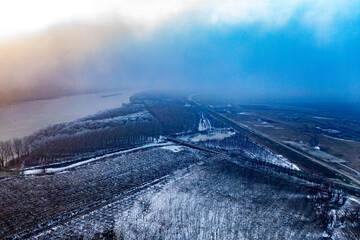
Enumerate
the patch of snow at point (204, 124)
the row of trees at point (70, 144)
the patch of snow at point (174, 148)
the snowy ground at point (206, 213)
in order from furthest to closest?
the patch of snow at point (204, 124), the patch of snow at point (174, 148), the row of trees at point (70, 144), the snowy ground at point (206, 213)

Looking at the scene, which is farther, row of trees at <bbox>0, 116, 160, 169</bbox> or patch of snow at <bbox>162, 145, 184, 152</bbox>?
patch of snow at <bbox>162, 145, 184, 152</bbox>

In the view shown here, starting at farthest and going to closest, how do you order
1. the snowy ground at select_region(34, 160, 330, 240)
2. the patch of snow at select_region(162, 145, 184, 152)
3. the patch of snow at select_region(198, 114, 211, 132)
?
1. the patch of snow at select_region(198, 114, 211, 132)
2. the patch of snow at select_region(162, 145, 184, 152)
3. the snowy ground at select_region(34, 160, 330, 240)

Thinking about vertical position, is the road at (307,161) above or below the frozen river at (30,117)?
below

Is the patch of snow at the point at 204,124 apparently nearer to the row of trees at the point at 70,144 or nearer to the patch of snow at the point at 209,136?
the patch of snow at the point at 209,136

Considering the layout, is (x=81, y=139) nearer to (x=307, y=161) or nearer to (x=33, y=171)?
(x=33, y=171)

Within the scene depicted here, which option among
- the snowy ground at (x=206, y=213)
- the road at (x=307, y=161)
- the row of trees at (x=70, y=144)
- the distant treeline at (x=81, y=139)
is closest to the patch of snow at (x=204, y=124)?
the distant treeline at (x=81, y=139)

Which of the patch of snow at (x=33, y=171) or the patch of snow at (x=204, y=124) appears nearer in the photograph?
the patch of snow at (x=33, y=171)

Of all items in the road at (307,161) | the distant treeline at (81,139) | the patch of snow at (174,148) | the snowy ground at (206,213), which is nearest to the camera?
the snowy ground at (206,213)

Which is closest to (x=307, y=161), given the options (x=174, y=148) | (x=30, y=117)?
(x=174, y=148)

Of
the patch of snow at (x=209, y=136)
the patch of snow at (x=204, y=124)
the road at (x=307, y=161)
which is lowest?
the road at (x=307, y=161)

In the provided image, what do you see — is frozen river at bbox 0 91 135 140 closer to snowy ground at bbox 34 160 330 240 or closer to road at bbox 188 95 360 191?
snowy ground at bbox 34 160 330 240

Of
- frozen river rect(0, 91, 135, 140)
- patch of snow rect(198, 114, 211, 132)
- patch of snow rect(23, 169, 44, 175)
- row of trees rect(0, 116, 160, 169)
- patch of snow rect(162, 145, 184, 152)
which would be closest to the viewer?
patch of snow rect(23, 169, 44, 175)

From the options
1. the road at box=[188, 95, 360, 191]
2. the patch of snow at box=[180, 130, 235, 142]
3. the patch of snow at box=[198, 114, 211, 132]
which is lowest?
the road at box=[188, 95, 360, 191]

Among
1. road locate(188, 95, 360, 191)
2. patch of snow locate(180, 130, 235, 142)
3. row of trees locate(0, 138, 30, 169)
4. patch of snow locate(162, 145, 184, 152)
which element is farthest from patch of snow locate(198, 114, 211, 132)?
row of trees locate(0, 138, 30, 169)
